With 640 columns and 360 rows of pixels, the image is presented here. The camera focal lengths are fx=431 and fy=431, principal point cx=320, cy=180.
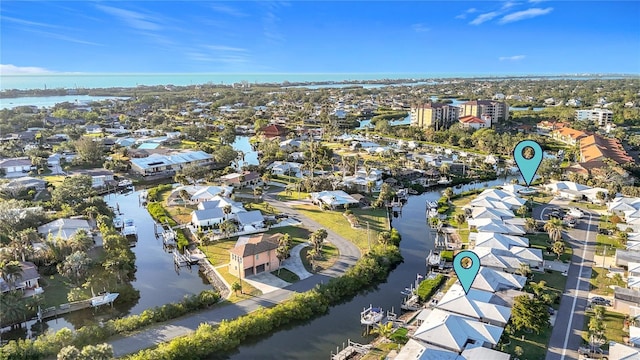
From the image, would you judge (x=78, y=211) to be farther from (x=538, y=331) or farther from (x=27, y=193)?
(x=538, y=331)

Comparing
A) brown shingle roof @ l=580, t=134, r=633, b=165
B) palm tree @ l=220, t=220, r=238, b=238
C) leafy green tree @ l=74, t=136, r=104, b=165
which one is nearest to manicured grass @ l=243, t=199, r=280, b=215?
palm tree @ l=220, t=220, r=238, b=238

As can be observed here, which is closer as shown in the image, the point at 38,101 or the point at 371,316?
the point at 371,316

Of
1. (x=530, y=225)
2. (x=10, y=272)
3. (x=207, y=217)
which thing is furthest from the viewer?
(x=207, y=217)

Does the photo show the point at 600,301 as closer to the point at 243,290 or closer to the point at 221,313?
the point at 243,290

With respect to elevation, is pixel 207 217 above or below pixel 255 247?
below

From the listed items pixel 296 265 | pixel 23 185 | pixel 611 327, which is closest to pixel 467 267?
pixel 611 327

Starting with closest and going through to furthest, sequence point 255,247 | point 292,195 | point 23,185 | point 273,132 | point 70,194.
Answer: point 255,247 → point 70,194 → point 23,185 → point 292,195 → point 273,132
